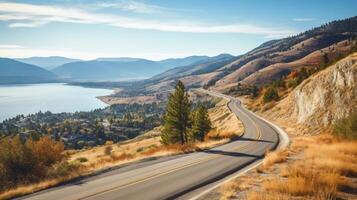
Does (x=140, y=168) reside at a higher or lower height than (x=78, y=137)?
higher

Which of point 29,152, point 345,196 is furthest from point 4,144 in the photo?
point 345,196

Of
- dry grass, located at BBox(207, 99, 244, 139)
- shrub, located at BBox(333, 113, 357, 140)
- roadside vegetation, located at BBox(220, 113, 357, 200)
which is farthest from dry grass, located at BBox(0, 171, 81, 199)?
dry grass, located at BBox(207, 99, 244, 139)

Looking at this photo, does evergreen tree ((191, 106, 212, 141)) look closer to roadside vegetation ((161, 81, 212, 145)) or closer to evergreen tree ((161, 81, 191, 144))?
roadside vegetation ((161, 81, 212, 145))

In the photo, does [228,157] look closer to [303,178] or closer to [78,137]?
[303,178]

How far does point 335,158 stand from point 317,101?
40410 mm

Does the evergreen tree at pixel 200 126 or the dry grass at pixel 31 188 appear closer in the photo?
the dry grass at pixel 31 188

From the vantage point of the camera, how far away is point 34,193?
51.2 feet

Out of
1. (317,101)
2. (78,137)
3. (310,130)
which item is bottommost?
(78,137)

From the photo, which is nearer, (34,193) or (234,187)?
(234,187)

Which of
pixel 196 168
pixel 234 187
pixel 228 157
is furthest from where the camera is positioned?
pixel 228 157

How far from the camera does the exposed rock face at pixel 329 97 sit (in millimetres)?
45344

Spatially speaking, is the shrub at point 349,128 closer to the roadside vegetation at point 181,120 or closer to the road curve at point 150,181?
the road curve at point 150,181

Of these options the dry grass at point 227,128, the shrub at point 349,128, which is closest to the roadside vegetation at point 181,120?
the dry grass at point 227,128

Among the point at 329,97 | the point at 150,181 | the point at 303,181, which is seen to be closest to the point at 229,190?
the point at 303,181
